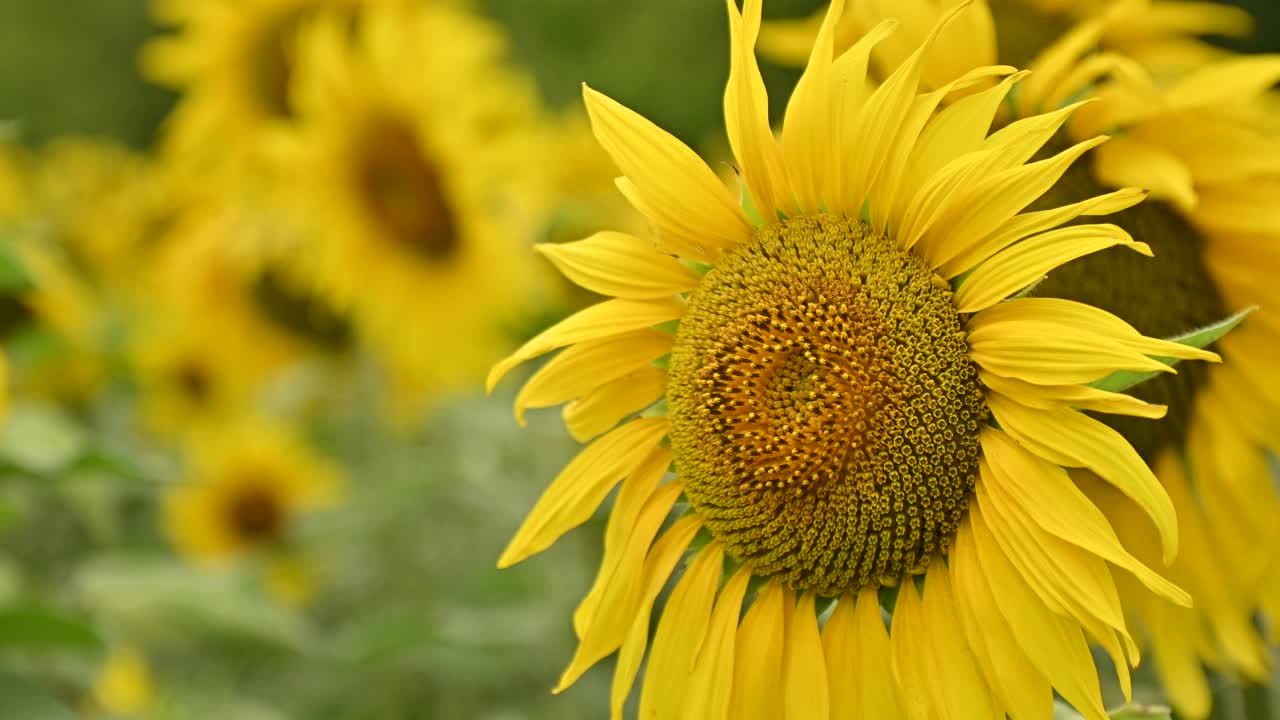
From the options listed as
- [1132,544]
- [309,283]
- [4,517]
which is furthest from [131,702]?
[1132,544]

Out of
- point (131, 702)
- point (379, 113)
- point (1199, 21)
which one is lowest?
point (1199, 21)

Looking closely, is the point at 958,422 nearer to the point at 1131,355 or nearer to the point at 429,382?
the point at 1131,355

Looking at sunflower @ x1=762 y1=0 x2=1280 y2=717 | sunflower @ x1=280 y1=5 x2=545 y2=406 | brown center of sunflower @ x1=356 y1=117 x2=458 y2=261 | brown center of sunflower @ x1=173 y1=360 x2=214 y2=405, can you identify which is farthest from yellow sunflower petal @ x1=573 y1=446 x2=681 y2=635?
brown center of sunflower @ x1=173 y1=360 x2=214 y2=405

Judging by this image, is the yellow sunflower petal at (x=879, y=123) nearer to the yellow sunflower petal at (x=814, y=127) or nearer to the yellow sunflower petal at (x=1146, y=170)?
the yellow sunflower petal at (x=814, y=127)

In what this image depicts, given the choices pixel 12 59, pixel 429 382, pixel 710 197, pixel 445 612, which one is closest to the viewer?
pixel 710 197

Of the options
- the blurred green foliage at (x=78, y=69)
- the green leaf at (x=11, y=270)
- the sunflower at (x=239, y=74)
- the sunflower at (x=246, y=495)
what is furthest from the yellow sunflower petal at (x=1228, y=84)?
the blurred green foliage at (x=78, y=69)

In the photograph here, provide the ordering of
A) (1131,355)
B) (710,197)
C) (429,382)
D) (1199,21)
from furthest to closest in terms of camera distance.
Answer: (429,382) < (1199,21) < (710,197) < (1131,355)

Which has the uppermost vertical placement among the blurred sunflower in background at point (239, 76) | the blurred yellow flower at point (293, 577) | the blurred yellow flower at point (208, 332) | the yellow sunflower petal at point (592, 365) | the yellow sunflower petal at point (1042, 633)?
the blurred sunflower in background at point (239, 76)

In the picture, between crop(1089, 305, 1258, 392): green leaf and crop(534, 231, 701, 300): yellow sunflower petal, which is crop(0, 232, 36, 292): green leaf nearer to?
crop(534, 231, 701, 300): yellow sunflower petal
